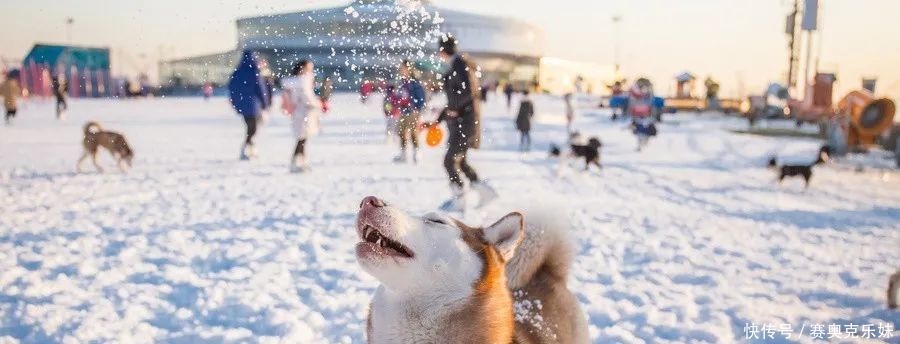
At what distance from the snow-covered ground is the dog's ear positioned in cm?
74

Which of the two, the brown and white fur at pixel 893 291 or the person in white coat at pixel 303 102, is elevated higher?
the person in white coat at pixel 303 102

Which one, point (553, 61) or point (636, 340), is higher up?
point (553, 61)

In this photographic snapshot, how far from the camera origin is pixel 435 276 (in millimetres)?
1970

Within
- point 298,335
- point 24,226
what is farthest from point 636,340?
point 24,226

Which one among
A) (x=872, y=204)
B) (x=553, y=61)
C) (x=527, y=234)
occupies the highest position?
(x=553, y=61)

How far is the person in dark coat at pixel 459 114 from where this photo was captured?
6887mm

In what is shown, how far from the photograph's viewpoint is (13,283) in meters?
4.68

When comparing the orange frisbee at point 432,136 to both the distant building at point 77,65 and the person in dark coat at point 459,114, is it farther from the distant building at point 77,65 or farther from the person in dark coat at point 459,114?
the distant building at point 77,65

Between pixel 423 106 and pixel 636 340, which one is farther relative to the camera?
pixel 423 106

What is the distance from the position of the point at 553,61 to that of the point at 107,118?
76.2 meters

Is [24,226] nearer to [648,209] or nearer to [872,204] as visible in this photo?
[648,209]

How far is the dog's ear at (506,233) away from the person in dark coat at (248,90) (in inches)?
387

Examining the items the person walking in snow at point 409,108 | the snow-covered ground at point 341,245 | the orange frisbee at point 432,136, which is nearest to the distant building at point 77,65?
the snow-covered ground at point 341,245

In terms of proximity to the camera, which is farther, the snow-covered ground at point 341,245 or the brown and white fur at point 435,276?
the snow-covered ground at point 341,245
